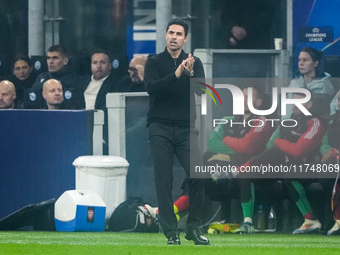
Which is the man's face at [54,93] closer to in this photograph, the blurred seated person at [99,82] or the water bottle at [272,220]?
the blurred seated person at [99,82]

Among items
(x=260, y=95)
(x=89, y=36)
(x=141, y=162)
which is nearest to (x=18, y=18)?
(x=89, y=36)

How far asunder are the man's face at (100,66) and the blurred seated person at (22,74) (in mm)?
861

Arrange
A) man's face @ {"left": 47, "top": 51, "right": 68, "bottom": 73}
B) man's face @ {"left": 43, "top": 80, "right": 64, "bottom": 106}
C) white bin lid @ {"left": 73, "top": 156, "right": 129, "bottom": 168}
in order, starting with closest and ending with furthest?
white bin lid @ {"left": 73, "top": 156, "right": 129, "bottom": 168}
man's face @ {"left": 43, "top": 80, "right": 64, "bottom": 106}
man's face @ {"left": 47, "top": 51, "right": 68, "bottom": 73}

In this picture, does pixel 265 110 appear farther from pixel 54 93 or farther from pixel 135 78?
pixel 54 93

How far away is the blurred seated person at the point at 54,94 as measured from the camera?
12.2m

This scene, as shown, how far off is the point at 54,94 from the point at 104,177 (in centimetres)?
101

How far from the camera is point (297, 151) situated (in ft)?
37.9

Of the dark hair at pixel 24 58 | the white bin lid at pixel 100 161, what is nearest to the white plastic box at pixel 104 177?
the white bin lid at pixel 100 161

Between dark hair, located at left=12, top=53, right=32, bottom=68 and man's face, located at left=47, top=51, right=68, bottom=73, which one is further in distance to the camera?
dark hair, located at left=12, top=53, right=32, bottom=68

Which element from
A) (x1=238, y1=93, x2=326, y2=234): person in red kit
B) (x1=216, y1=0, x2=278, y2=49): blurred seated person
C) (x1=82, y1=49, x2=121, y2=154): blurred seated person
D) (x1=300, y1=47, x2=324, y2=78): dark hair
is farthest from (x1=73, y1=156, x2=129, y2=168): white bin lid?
(x1=300, y1=47, x2=324, y2=78): dark hair

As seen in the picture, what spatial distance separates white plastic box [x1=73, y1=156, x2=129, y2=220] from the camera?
1192 centimetres

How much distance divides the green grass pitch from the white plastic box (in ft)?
2.04

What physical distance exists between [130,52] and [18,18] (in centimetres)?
148

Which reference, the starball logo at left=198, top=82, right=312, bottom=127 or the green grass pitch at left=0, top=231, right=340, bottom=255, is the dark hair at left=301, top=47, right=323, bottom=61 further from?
the green grass pitch at left=0, top=231, right=340, bottom=255
